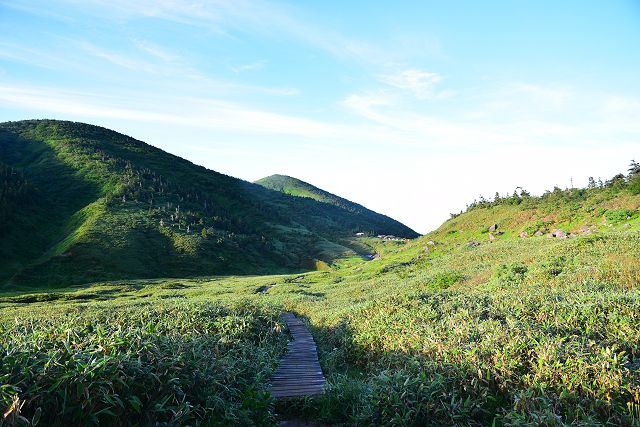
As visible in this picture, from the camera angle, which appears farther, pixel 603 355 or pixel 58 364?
pixel 603 355

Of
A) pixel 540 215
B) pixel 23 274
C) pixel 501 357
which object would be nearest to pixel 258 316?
pixel 501 357

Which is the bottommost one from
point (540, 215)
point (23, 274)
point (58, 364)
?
point (23, 274)

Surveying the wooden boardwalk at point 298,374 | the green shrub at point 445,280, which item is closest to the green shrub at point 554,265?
the green shrub at point 445,280

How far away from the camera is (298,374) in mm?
11305

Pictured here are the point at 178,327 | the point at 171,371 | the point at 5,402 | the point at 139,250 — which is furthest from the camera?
the point at 139,250

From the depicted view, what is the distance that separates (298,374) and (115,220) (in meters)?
124

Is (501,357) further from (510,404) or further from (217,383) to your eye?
(217,383)

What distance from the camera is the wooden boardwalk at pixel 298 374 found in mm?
9836

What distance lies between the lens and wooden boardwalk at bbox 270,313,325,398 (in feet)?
32.3

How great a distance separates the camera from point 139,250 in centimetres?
10719

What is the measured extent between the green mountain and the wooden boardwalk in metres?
89.3

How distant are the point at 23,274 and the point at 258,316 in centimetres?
9329

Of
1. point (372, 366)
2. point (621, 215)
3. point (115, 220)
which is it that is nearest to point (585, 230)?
point (621, 215)

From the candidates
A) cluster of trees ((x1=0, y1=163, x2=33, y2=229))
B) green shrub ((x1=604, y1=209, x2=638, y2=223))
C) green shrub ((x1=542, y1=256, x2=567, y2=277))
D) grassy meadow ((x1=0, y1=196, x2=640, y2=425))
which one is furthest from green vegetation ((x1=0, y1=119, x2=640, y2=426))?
cluster of trees ((x1=0, y1=163, x2=33, y2=229))
